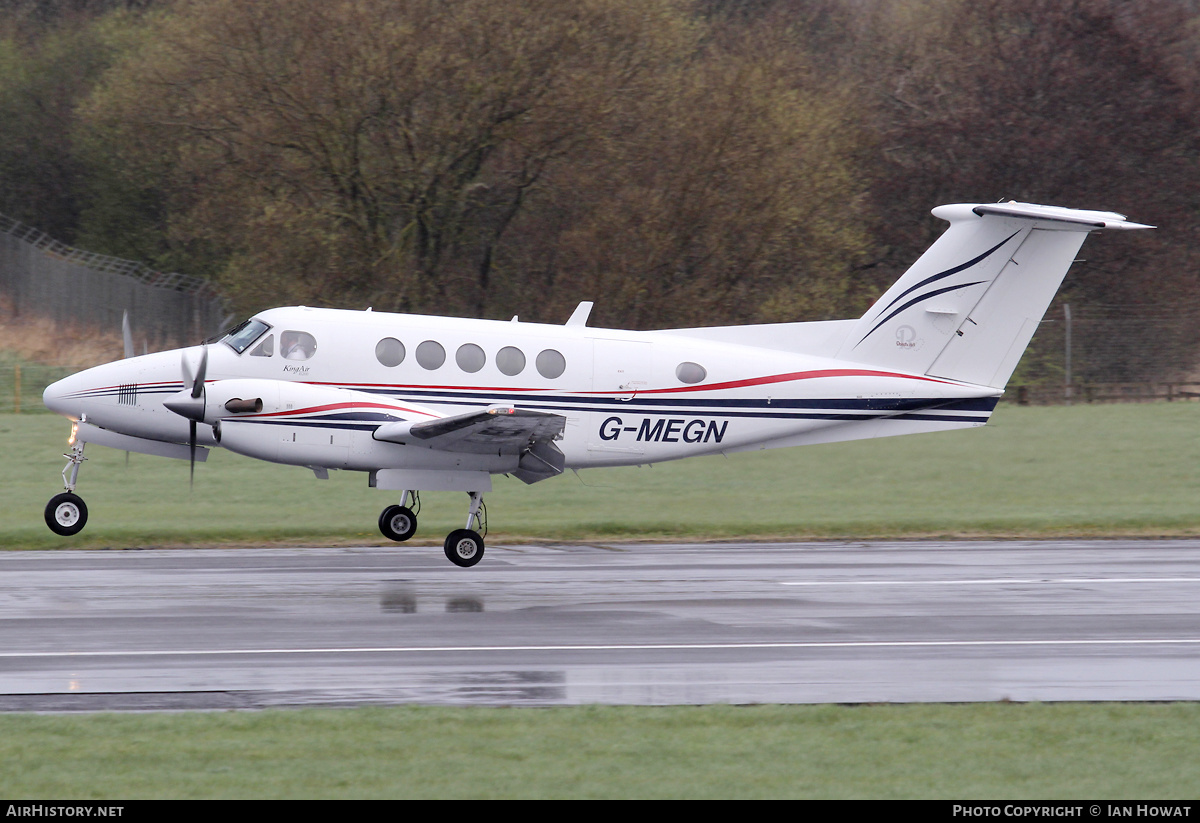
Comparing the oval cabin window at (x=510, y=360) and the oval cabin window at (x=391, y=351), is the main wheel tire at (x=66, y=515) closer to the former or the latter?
the oval cabin window at (x=391, y=351)

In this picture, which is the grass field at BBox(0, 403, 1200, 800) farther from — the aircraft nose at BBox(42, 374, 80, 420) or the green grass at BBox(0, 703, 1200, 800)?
the aircraft nose at BBox(42, 374, 80, 420)

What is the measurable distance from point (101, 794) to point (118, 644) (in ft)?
14.3

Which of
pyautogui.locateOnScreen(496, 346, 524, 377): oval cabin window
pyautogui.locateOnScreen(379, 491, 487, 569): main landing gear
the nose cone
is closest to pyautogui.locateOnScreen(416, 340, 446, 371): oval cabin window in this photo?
pyautogui.locateOnScreen(496, 346, 524, 377): oval cabin window

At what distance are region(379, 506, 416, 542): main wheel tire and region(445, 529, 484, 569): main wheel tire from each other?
1.39 meters

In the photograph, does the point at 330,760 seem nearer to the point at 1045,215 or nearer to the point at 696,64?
the point at 1045,215

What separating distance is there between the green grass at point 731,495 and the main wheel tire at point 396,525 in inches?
81.1

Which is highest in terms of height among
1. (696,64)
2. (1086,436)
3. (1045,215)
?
(696,64)

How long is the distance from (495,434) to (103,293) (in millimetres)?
22760

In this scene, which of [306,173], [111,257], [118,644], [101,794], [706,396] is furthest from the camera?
[111,257]

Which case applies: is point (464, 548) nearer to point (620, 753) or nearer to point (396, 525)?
point (396, 525)

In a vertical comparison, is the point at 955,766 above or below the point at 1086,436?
below

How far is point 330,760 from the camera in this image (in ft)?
25.8

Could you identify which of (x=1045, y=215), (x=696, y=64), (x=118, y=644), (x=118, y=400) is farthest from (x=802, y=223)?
(x=118, y=644)

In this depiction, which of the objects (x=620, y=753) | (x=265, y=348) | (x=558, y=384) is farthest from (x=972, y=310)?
(x=620, y=753)
